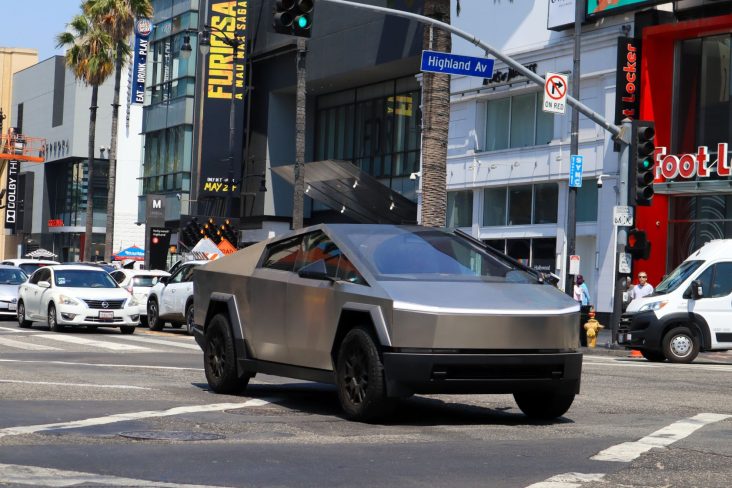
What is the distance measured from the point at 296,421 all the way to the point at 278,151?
47454 mm

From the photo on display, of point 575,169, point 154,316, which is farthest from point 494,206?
point 154,316

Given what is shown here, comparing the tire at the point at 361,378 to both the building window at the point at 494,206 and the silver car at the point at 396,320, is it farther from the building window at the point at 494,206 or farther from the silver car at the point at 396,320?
the building window at the point at 494,206

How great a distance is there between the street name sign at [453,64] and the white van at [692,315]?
5.45 meters

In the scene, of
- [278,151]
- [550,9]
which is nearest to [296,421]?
[550,9]

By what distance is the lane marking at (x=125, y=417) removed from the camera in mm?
9047

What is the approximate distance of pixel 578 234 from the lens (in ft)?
122

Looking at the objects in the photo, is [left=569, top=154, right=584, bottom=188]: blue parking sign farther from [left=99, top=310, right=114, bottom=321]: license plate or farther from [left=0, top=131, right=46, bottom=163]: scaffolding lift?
[left=0, top=131, right=46, bottom=163]: scaffolding lift

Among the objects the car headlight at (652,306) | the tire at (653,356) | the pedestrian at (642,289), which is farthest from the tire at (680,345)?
the pedestrian at (642,289)

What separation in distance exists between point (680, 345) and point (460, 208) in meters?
20.6

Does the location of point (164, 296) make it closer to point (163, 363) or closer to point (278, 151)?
point (163, 363)

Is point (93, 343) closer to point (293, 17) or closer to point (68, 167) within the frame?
point (293, 17)

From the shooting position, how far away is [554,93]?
25.9 m

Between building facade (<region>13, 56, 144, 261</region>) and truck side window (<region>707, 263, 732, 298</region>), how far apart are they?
58171mm

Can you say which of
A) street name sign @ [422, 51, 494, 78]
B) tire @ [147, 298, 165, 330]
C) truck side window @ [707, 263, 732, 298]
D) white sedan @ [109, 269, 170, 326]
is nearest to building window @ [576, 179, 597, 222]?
white sedan @ [109, 269, 170, 326]
